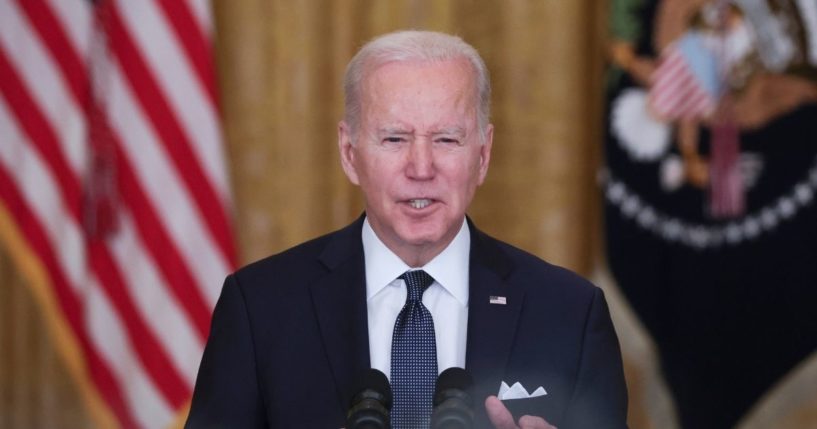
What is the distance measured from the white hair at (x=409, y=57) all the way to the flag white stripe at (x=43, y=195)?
2390mm

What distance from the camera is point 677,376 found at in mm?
4172

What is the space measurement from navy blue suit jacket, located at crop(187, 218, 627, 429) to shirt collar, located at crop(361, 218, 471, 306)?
18mm

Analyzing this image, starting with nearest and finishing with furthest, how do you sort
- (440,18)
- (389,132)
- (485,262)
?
(389,132)
(485,262)
(440,18)

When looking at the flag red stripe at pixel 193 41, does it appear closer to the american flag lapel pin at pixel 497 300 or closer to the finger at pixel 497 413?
the american flag lapel pin at pixel 497 300

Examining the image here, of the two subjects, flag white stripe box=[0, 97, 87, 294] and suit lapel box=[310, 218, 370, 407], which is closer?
suit lapel box=[310, 218, 370, 407]

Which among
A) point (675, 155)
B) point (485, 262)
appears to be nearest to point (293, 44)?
point (675, 155)

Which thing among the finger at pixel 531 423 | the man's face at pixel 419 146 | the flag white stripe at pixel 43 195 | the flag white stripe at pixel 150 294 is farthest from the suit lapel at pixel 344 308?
the flag white stripe at pixel 43 195

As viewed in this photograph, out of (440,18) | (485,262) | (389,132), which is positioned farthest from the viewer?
(440,18)

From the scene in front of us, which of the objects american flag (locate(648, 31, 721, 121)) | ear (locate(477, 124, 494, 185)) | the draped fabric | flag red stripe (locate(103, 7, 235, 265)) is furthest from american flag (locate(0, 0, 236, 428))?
ear (locate(477, 124, 494, 185))

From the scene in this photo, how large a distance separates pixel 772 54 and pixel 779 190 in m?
0.45

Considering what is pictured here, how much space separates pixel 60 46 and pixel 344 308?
2.48 metres

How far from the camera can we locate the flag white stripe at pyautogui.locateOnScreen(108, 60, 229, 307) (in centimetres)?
413

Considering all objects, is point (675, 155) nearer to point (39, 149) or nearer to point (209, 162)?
point (209, 162)

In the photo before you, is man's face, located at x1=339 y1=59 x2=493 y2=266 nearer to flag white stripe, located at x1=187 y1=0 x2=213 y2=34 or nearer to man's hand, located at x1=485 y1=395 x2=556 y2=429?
man's hand, located at x1=485 y1=395 x2=556 y2=429
